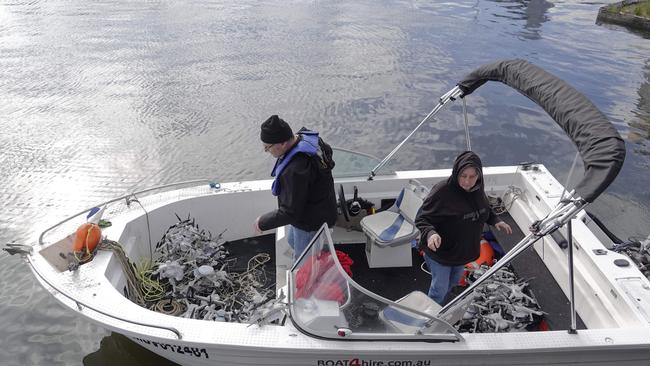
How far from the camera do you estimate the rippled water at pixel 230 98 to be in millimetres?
6840

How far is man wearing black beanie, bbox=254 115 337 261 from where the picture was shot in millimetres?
3098

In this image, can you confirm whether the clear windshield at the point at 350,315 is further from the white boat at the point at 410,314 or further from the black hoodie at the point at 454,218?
the black hoodie at the point at 454,218

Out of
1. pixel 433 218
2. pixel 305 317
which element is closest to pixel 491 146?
pixel 433 218

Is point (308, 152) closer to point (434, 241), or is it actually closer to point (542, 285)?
point (434, 241)

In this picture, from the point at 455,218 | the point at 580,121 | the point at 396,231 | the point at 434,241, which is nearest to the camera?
the point at 580,121

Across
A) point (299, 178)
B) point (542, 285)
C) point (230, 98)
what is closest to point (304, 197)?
point (299, 178)

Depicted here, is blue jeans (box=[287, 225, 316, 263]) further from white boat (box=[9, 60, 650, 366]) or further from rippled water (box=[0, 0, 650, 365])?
rippled water (box=[0, 0, 650, 365])

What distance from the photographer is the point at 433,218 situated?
3227 mm

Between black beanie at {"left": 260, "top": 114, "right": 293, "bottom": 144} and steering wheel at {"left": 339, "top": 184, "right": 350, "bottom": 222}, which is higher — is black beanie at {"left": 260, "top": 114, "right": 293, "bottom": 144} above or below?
above

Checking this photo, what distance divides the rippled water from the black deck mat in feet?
10.3

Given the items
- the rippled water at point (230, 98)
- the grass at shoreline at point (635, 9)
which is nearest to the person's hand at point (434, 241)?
the rippled water at point (230, 98)

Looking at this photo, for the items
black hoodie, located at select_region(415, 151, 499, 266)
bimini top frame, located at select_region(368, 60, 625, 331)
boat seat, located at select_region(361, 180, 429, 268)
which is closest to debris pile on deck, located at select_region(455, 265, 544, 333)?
bimini top frame, located at select_region(368, 60, 625, 331)

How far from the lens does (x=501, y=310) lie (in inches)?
144

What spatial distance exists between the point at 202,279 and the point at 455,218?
2.12 metres
